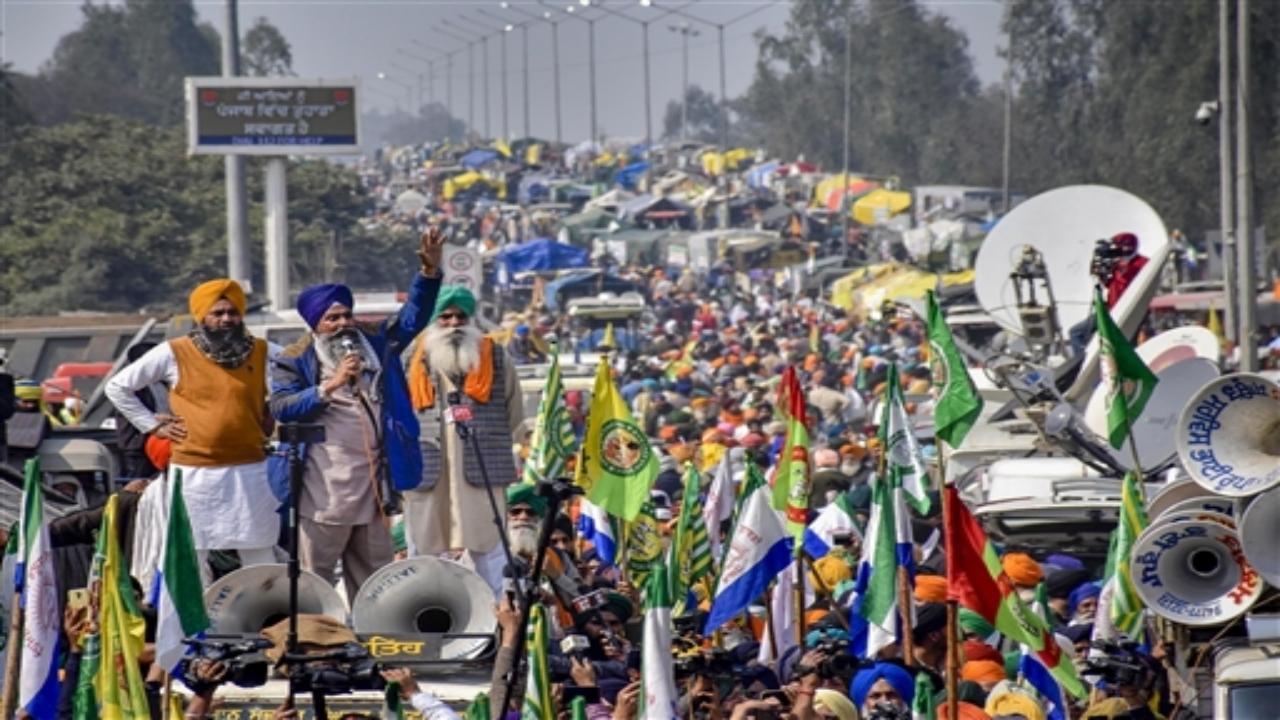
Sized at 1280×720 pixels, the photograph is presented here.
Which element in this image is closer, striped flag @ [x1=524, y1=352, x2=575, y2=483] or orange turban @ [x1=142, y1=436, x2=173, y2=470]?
orange turban @ [x1=142, y1=436, x2=173, y2=470]

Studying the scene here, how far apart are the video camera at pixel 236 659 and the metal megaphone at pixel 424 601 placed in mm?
1530

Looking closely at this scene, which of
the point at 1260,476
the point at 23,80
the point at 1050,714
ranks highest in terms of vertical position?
the point at 23,80

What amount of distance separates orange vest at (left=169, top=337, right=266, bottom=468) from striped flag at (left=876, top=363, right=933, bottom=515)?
320 cm

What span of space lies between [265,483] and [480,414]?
1.09 meters

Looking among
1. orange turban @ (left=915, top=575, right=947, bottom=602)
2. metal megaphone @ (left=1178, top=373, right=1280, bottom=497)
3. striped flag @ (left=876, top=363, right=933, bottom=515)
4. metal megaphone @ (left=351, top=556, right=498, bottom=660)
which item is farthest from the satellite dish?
metal megaphone @ (left=351, top=556, right=498, bottom=660)

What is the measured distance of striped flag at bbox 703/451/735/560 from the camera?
15.0 meters

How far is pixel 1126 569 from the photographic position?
1188cm

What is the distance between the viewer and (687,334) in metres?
49.2

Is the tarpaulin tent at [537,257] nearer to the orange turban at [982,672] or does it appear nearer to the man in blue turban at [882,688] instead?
the orange turban at [982,672]

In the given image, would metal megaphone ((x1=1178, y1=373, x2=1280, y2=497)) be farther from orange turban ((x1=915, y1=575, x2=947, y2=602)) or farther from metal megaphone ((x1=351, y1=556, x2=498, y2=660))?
metal megaphone ((x1=351, y1=556, x2=498, y2=660))

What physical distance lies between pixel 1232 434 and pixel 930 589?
1.83 metres

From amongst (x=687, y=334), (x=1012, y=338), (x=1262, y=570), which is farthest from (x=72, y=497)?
(x=687, y=334)

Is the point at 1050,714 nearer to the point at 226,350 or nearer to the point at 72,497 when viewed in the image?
the point at 226,350

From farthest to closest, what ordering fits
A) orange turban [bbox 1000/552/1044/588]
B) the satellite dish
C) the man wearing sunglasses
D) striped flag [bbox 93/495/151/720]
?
the satellite dish, orange turban [bbox 1000/552/1044/588], the man wearing sunglasses, striped flag [bbox 93/495/151/720]
